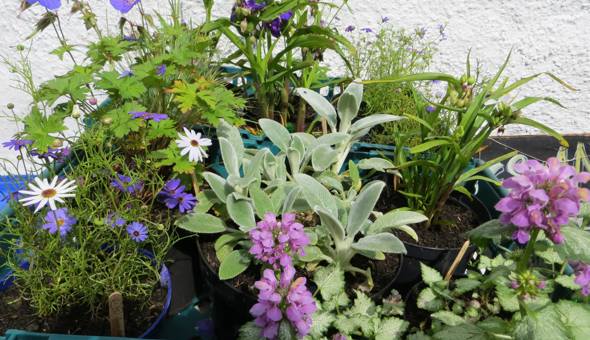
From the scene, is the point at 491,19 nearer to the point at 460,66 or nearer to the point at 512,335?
the point at 460,66

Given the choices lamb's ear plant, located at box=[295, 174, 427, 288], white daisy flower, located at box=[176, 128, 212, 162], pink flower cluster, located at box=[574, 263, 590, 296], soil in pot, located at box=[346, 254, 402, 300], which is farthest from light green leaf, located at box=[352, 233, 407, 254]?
white daisy flower, located at box=[176, 128, 212, 162]

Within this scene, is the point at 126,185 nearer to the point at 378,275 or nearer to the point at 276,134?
the point at 276,134

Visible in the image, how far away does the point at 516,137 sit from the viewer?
8.40ft

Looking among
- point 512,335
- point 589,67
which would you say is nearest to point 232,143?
point 512,335

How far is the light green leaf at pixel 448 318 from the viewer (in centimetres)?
91

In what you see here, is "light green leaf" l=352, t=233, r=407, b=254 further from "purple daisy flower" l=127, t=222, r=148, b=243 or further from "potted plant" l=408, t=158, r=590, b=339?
"purple daisy flower" l=127, t=222, r=148, b=243

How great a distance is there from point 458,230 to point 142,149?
0.90 metres

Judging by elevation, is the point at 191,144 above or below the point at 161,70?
below

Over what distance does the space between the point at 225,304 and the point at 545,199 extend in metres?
0.73

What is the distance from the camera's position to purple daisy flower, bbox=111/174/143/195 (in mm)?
1045

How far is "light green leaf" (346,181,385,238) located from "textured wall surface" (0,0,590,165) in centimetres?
151

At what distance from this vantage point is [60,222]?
3.06 feet

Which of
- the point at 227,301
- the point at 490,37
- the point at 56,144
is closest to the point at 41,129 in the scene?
the point at 56,144

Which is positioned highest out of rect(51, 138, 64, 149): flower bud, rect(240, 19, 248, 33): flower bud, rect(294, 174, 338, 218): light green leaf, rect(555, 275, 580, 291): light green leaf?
rect(240, 19, 248, 33): flower bud
